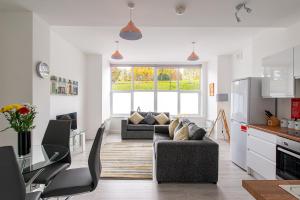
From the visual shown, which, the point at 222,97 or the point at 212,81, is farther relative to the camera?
the point at 212,81

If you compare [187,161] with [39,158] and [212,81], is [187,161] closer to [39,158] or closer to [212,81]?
[39,158]

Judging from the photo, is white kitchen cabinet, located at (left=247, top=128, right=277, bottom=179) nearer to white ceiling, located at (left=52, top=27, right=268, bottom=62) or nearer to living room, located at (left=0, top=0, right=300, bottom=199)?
living room, located at (left=0, top=0, right=300, bottom=199)

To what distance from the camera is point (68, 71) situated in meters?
4.91

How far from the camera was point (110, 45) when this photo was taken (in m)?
5.13

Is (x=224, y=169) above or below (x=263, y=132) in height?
below

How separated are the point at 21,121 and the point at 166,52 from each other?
4687mm

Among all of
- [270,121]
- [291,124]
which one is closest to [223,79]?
[270,121]

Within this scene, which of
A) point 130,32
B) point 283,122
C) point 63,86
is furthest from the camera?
point 63,86

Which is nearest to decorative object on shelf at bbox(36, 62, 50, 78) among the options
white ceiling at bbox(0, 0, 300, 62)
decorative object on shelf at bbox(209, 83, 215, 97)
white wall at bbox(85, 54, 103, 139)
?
white ceiling at bbox(0, 0, 300, 62)

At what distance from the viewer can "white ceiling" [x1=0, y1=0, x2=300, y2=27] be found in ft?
8.25

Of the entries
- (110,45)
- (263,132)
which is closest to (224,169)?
(263,132)

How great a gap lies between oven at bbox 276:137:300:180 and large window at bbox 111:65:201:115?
16.5ft

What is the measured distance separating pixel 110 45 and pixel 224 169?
4.01 metres

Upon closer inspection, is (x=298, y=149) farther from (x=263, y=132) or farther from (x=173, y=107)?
(x=173, y=107)
